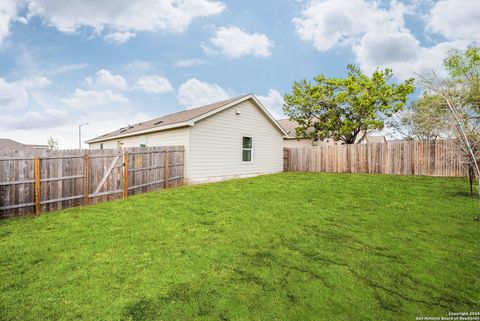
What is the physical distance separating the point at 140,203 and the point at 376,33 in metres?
17.4

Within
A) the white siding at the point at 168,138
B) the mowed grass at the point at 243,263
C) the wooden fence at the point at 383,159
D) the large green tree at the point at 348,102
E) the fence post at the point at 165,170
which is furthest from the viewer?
the large green tree at the point at 348,102

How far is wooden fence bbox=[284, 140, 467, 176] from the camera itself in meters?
12.5

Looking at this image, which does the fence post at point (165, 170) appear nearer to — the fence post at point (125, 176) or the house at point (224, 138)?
the house at point (224, 138)

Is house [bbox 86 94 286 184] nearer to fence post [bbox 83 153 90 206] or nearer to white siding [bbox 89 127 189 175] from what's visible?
white siding [bbox 89 127 189 175]

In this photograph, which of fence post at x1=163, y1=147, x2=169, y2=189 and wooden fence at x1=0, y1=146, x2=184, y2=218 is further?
fence post at x1=163, y1=147, x2=169, y2=189

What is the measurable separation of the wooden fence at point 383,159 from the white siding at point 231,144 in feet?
7.36

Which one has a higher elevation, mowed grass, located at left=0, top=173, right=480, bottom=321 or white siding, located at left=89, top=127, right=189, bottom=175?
white siding, located at left=89, top=127, right=189, bottom=175

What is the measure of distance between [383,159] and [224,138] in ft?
31.2

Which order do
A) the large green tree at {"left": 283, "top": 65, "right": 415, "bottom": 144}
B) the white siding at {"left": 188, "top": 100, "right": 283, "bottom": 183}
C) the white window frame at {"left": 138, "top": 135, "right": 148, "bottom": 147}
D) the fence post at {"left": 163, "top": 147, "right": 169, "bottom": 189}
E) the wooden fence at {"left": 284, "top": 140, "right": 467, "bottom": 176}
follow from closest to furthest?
the fence post at {"left": 163, "top": 147, "right": 169, "bottom": 189}, the white siding at {"left": 188, "top": 100, "right": 283, "bottom": 183}, the wooden fence at {"left": 284, "top": 140, "right": 467, "bottom": 176}, the white window frame at {"left": 138, "top": 135, "right": 148, "bottom": 147}, the large green tree at {"left": 283, "top": 65, "right": 415, "bottom": 144}

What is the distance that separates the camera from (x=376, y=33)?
52.0 ft

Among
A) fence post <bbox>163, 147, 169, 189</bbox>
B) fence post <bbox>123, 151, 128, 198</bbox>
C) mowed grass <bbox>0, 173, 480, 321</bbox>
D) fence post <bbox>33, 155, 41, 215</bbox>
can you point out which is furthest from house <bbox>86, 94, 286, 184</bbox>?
fence post <bbox>33, 155, 41, 215</bbox>

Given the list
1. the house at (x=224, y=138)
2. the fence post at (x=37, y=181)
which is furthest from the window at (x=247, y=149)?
the fence post at (x=37, y=181)

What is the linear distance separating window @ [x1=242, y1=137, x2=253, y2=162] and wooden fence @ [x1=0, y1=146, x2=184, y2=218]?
17.4 ft

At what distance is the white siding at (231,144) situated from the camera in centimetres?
1218
